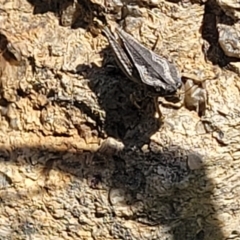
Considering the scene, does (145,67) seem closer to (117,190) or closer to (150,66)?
(150,66)

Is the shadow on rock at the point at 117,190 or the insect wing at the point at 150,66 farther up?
the insect wing at the point at 150,66

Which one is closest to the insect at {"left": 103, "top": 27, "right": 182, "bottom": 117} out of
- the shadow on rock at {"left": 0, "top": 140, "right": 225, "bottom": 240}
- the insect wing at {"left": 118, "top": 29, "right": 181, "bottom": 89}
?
the insect wing at {"left": 118, "top": 29, "right": 181, "bottom": 89}

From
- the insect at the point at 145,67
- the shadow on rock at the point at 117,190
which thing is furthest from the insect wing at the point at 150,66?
the shadow on rock at the point at 117,190

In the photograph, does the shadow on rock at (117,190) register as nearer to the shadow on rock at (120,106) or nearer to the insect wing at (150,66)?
the shadow on rock at (120,106)

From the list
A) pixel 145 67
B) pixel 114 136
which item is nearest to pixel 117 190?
pixel 114 136

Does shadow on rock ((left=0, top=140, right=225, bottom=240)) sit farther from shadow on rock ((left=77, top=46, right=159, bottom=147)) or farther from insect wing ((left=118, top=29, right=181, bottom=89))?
insect wing ((left=118, top=29, right=181, bottom=89))

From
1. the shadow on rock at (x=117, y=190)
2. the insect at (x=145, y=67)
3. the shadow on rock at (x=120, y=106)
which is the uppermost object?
the insect at (x=145, y=67)
